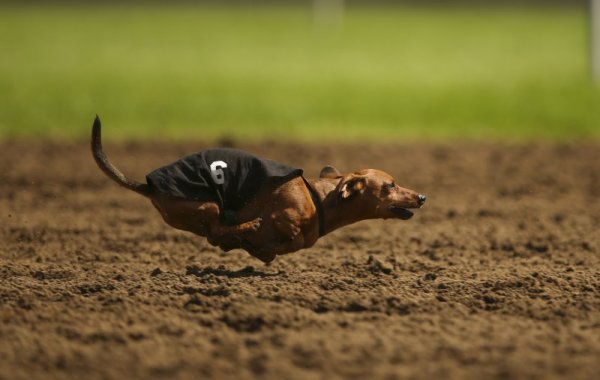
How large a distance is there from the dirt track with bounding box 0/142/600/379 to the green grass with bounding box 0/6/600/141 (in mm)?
5582

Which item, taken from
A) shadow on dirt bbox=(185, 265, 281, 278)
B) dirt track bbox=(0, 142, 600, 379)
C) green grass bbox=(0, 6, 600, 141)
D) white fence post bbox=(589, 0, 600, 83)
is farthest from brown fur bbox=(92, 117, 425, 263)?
white fence post bbox=(589, 0, 600, 83)

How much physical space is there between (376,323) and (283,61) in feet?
71.0

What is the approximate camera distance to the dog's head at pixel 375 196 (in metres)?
7.12

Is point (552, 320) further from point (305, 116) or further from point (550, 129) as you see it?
point (305, 116)

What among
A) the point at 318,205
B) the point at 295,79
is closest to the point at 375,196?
the point at 318,205

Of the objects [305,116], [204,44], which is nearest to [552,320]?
[305,116]

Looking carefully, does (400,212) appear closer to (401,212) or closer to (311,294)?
(401,212)

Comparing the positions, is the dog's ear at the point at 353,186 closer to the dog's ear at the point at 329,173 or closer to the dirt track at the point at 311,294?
the dog's ear at the point at 329,173

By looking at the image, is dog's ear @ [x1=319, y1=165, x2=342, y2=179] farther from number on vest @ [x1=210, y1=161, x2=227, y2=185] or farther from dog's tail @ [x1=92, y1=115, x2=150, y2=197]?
dog's tail @ [x1=92, y1=115, x2=150, y2=197]

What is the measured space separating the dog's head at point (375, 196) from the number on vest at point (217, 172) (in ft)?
2.70

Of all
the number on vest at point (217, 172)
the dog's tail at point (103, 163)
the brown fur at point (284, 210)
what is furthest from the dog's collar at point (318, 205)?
the dog's tail at point (103, 163)

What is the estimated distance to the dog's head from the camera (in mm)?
7117

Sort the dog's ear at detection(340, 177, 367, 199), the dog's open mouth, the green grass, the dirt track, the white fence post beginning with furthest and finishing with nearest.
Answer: the white fence post < the green grass < the dog's open mouth < the dog's ear at detection(340, 177, 367, 199) < the dirt track

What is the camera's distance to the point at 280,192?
23.0ft
